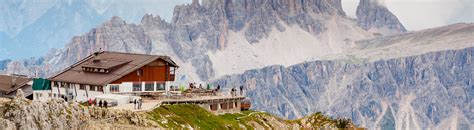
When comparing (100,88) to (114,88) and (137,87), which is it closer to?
(114,88)

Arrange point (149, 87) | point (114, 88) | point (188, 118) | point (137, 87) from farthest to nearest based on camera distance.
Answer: point (149, 87), point (137, 87), point (114, 88), point (188, 118)

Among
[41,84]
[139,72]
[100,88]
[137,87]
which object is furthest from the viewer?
[41,84]

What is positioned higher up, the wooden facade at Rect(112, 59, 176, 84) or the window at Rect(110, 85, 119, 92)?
the wooden facade at Rect(112, 59, 176, 84)

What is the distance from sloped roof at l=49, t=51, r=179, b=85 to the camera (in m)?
97.4

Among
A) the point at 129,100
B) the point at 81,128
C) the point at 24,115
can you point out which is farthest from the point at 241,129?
the point at 24,115

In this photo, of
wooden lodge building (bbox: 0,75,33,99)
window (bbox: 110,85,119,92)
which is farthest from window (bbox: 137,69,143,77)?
wooden lodge building (bbox: 0,75,33,99)

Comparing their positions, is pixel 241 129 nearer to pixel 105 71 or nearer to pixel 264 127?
pixel 264 127

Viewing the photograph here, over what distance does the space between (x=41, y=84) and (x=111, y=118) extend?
106 ft

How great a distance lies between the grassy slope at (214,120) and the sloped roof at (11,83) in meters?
24.0

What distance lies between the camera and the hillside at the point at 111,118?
67.5 meters

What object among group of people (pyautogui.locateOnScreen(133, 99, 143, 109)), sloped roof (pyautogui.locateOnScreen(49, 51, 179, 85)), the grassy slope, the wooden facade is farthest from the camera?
the wooden facade

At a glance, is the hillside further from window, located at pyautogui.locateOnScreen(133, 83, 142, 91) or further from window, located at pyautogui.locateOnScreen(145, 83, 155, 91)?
window, located at pyautogui.locateOnScreen(133, 83, 142, 91)

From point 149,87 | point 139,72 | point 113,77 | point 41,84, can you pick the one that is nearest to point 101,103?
point 113,77

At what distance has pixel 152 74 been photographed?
101750mm
